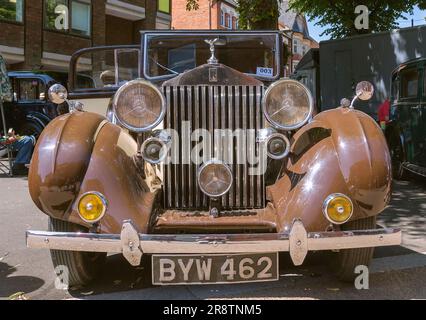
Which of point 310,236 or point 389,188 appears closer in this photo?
point 310,236

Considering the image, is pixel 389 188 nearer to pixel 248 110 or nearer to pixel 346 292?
pixel 346 292

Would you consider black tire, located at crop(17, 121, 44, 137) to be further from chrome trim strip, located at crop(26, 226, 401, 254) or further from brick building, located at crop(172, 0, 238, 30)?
brick building, located at crop(172, 0, 238, 30)

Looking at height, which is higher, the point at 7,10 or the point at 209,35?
the point at 7,10

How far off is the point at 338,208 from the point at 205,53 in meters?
2.42

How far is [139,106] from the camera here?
338 centimetres

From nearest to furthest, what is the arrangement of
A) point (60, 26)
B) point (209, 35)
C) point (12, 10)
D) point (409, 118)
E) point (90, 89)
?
1. point (209, 35)
2. point (90, 89)
3. point (409, 118)
4. point (12, 10)
5. point (60, 26)

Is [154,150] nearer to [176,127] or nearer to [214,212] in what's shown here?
[176,127]

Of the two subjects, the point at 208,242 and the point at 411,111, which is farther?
the point at 411,111

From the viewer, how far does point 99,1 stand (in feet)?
→ 68.8

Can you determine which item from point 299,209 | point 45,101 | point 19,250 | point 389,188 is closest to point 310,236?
point 299,209

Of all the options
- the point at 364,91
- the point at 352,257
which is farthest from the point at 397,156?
the point at 352,257

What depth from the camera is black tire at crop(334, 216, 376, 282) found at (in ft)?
10.6

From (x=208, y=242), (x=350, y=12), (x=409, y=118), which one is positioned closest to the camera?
(x=208, y=242)

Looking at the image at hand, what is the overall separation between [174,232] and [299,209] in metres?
0.86
